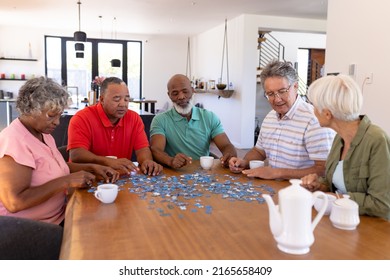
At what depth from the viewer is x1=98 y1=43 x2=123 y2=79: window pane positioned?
11.2 metres

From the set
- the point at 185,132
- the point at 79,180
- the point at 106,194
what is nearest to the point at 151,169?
the point at 79,180

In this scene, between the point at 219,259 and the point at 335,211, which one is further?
the point at 335,211

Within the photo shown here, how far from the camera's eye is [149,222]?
135cm

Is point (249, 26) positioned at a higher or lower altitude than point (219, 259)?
higher

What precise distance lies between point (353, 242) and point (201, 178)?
38.0 inches

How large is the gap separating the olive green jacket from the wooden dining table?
6 cm

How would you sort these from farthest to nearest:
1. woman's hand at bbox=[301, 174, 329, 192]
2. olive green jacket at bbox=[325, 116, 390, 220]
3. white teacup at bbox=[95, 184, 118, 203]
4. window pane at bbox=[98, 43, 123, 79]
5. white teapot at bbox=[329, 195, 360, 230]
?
1. window pane at bbox=[98, 43, 123, 79]
2. woman's hand at bbox=[301, 174, 329, 192]
3. white teacup at bbox=[95, 184, 118, 203]
4. olive green jacket at bbox=[325, 116, 390, 220]
5. white teapot at bbox=[329, 195, 360, 230]

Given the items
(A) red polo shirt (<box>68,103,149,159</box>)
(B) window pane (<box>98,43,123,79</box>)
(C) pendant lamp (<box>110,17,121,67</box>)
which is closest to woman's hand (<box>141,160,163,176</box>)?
(A) red polo shirt (<box>68,103,149,159</box>)

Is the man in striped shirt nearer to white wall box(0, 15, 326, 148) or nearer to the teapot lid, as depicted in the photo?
the teapot lid

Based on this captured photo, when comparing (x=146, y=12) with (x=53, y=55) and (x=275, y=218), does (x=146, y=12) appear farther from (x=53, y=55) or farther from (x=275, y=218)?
(x=275, y=218)

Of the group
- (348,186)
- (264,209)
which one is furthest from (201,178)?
(348,186)

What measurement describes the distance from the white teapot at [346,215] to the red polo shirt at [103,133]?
1.64m

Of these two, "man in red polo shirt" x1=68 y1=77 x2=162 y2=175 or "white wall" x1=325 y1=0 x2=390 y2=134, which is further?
"white wall" x1=325 y1=0 x2=390 y2=134
